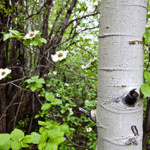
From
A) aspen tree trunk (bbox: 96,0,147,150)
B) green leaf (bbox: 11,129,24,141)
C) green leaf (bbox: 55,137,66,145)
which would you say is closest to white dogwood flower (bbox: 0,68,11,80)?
green leaf (bbox: 11,129,24,141)

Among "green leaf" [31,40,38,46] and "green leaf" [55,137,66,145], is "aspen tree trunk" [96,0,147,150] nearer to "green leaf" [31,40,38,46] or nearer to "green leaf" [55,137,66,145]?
"green leaf" [55,137,66,145]

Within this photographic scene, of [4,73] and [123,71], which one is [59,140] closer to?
[123,71]

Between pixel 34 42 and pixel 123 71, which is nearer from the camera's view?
pixel 123 71

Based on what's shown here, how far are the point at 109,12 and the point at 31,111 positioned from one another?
5.91ft

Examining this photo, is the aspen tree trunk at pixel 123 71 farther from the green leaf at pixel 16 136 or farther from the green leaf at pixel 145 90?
the green leaf at pixel 16 136

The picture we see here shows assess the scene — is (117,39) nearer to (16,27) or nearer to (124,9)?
(124,9)

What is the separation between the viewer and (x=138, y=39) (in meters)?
0.41

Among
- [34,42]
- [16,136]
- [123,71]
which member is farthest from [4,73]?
[123,71]

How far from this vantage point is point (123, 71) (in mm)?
400

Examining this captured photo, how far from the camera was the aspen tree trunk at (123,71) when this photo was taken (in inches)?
15.6

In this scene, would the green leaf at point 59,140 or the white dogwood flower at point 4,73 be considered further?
the white dogwood flower at point 4,73

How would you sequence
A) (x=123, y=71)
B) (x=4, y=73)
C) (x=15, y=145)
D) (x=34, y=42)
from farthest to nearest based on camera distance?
(x=4, y=73) → (x=34, y=42) → (x=15, y=145) → (x=123, y=71)

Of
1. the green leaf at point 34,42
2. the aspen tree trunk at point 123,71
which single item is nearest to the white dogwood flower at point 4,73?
the green leaf at point 34,42

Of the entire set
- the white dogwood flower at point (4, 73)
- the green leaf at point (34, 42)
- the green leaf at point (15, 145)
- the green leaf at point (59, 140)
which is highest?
the green leaf at point (34, 42)
